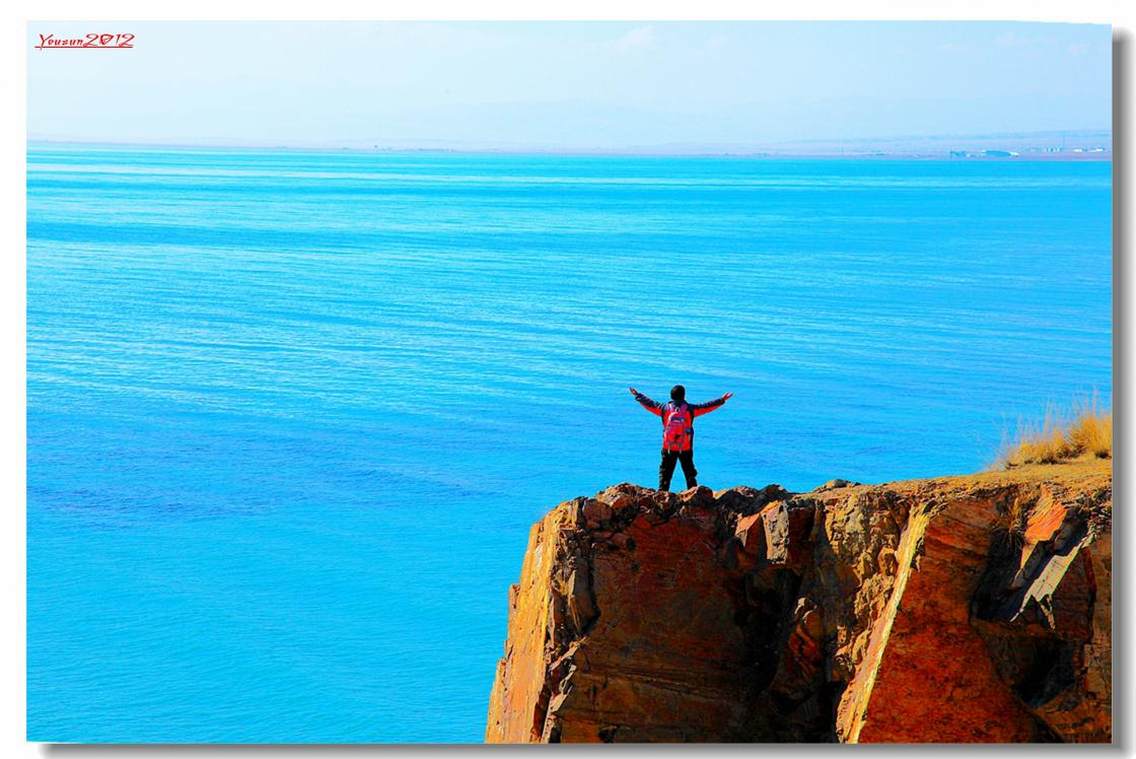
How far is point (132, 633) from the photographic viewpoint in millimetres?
17781

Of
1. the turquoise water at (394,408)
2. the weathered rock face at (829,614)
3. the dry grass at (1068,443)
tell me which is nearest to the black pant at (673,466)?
the weathered rock face at (829,614)

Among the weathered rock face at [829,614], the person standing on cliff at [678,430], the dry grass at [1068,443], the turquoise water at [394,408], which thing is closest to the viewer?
the weathered rock face at [829,614]

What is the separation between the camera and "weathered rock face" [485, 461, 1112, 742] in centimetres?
873

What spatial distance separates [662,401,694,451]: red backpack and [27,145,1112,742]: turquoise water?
575 centimetres

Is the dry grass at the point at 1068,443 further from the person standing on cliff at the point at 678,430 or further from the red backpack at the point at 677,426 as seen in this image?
the red backpack at the point at 677,426

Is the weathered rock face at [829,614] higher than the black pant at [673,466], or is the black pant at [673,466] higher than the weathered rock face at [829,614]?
the black pant at [673,466]

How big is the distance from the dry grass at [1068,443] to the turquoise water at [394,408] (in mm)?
7565

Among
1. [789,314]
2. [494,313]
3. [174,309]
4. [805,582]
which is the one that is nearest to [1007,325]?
[789,314]

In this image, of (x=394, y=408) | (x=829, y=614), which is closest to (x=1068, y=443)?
(x=829, y=614)

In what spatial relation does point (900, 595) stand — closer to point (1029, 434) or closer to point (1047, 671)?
point (1047, 671)

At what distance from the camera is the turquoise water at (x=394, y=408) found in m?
17.4

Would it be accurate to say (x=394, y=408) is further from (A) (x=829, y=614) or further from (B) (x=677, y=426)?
(A) (x=829, y=614)

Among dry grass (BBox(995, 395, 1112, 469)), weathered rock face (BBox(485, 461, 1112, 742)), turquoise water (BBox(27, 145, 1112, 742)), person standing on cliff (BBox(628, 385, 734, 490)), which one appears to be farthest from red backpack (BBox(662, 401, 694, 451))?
turquoise water (BBox(27, 145, 1112, 742))

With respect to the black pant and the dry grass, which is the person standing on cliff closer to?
the black pant
